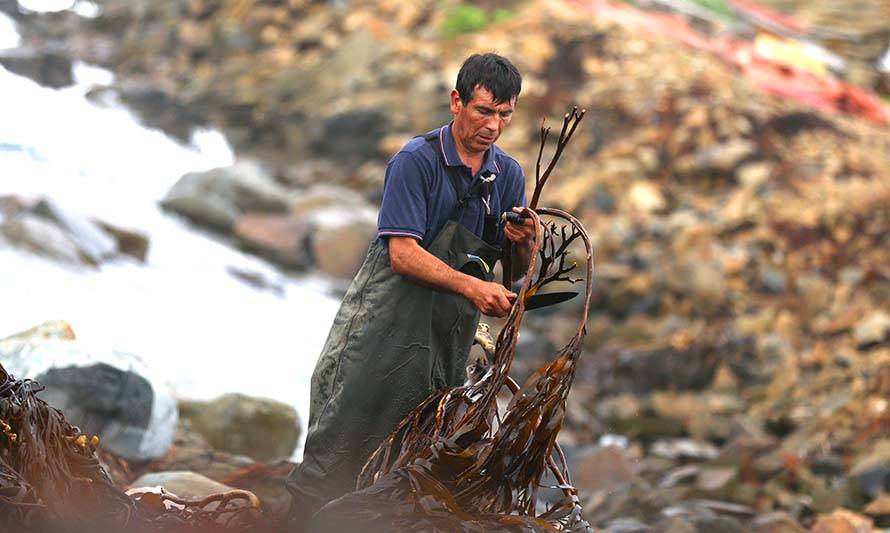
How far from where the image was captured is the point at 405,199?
3.55 meters

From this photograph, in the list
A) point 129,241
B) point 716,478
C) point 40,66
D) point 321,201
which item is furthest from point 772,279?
point 40,66

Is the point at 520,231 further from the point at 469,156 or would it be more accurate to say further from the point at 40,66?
the point at 40,66

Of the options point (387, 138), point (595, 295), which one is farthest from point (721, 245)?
point (387, 138)

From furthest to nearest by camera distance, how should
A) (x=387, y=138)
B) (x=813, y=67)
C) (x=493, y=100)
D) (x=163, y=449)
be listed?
(x=813, y=67) → (x=387, y=138) → (x=163, y=449) → (x=493, y=100)

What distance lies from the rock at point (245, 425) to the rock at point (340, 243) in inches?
304

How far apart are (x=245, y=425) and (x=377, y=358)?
3.60 metres

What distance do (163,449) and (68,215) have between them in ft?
23.1

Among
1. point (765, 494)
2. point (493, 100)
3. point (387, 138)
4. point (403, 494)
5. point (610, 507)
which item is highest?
point (387, 138)

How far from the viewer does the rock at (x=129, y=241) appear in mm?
13070

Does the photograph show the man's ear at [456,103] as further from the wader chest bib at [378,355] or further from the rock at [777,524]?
the rock at [777,524]

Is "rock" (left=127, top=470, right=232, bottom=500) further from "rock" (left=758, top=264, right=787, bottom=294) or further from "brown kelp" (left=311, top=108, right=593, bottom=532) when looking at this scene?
"rock" (left=758, top=264, right=787, bottom=294)

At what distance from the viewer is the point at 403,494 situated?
127 inches

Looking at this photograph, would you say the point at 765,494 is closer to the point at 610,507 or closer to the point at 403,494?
the point at 610,507

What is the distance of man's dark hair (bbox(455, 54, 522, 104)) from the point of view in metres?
3.53
